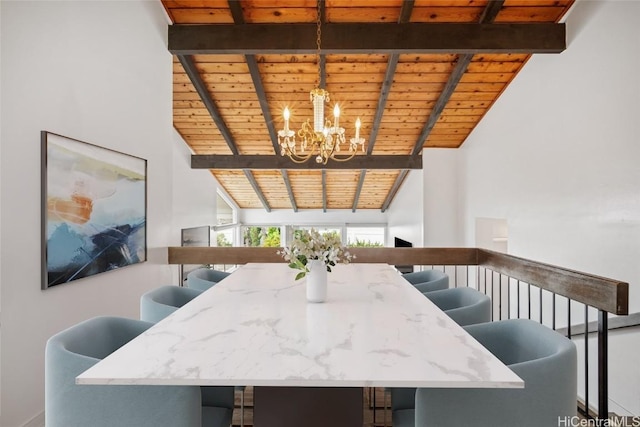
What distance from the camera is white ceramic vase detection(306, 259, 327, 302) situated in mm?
1767

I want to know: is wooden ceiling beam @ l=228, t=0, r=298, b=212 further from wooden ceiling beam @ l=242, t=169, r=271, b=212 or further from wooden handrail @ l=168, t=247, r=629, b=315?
wooden handrail @ l=168, t=247, r=629, b=315

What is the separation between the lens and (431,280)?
279 centimetres

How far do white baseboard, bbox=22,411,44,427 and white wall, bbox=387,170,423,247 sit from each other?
17.0ft

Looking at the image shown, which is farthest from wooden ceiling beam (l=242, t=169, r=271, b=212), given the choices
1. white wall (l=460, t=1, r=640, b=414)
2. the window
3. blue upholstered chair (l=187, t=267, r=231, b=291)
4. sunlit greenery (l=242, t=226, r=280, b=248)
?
blue upholstered chair (l=187, t=267, r=231, b=291)

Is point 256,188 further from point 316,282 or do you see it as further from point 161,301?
point 316,282

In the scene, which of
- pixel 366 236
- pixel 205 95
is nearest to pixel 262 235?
pixel 366 236

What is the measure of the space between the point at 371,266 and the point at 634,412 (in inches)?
75.4

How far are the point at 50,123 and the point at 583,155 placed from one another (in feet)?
12.4

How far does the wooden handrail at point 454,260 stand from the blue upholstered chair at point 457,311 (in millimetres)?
390

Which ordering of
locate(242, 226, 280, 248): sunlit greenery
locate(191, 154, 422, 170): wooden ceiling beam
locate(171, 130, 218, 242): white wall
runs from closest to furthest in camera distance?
1. locate(171, 130, 218, 242): white wall
2. locate(191, 154, 422, 170): wooden ceiling beam
3. locate(242, 226, 280, 248): sunlit greenery

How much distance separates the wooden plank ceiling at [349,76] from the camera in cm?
356

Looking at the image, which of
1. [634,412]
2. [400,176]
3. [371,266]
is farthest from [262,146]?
[634,412]

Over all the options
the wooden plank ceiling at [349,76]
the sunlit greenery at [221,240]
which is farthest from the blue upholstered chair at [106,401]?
the sunlit greenery at [221,240]

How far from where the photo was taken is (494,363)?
3.51ft
